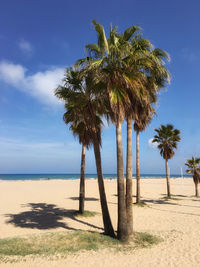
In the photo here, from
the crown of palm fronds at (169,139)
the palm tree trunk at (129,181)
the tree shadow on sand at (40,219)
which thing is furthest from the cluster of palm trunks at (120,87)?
the crown of palm fronds at (169,139)

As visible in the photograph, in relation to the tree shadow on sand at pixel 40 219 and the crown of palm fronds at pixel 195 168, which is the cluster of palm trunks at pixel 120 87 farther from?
the crown of palm fronds at pixel 195 168

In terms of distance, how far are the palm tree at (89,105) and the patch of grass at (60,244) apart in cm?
109

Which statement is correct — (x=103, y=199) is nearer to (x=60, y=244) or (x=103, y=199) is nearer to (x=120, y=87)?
(x=60, y=244)

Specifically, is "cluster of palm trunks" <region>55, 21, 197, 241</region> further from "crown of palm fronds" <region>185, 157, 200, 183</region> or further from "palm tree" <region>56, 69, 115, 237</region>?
"crown of palm fronds" <region>185, 157, 200, 183</region>

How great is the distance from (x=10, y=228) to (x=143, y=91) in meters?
11.4

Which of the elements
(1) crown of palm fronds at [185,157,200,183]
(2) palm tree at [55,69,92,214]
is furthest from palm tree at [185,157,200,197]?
(2) palm tree at [55,69,92,214]

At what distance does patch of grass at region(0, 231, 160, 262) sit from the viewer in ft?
26.4

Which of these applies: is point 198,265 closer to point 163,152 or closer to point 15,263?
point 15,263

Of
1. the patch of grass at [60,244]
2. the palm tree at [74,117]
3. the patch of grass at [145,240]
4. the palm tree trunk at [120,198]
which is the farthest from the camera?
the palm tree at [74,117]

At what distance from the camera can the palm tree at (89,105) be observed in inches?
413

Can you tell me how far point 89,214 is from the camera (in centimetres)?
1598

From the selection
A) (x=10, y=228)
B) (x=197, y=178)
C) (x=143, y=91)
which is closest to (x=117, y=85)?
(x=143, y=91)

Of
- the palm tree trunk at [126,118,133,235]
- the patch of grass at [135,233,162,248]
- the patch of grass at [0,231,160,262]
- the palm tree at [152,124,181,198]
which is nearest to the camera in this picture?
the patch of grass at [0,231,160,262]

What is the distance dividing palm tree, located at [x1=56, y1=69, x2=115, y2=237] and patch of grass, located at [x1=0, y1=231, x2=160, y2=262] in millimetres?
1094
